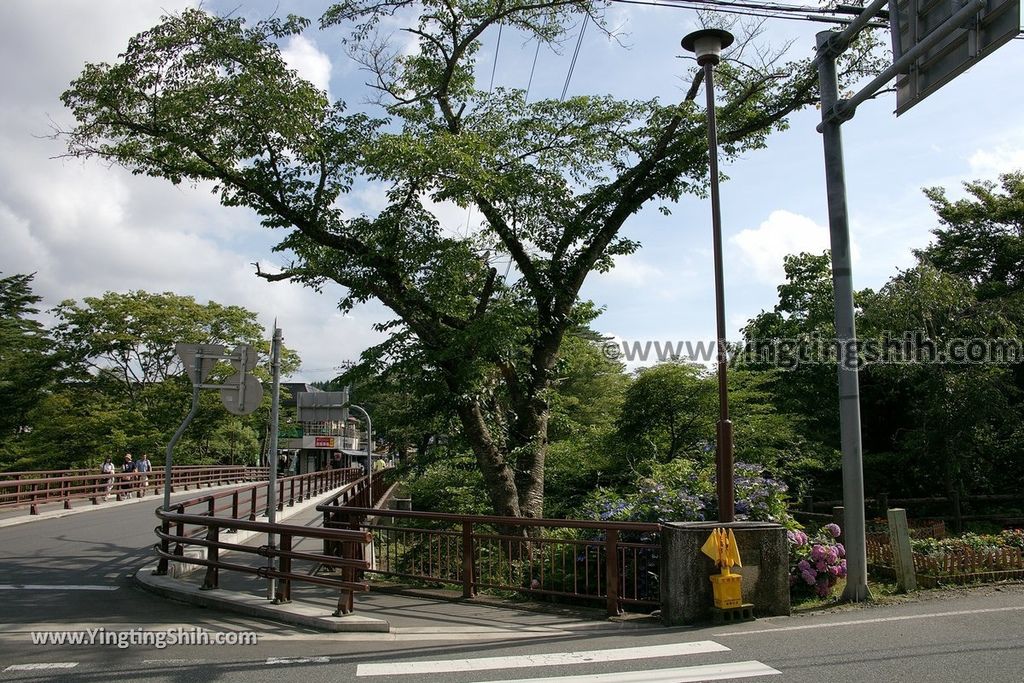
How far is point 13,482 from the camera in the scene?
19844mm

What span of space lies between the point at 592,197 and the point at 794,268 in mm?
18237

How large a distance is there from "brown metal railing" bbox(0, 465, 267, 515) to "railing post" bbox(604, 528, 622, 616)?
1859 centimetres

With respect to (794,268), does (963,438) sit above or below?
below

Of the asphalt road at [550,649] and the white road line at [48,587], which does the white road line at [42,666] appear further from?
the white road line at [48,587]

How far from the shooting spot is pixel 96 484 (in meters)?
24.8

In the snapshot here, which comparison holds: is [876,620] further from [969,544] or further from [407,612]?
[407,612]

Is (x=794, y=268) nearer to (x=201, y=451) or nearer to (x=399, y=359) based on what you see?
(x=399, y=359)

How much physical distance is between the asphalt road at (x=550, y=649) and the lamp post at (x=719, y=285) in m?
1.49

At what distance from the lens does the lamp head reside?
8.46 m

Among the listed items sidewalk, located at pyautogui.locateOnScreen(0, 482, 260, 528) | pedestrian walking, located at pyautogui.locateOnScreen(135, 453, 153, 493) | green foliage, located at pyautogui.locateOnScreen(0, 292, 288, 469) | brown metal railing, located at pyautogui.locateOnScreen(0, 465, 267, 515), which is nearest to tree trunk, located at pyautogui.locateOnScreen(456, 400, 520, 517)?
sidewalk, located at pyautogui.locateOnScreen(0, 482, 260, 528)

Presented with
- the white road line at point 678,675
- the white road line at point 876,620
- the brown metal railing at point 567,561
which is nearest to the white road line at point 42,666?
the brown metal railing at point 567,561

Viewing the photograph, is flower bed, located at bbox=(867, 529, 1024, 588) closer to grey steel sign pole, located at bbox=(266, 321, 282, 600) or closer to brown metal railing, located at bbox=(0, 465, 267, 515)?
grey steel sign pole, located at bbox=(266, 321, 282, 600)

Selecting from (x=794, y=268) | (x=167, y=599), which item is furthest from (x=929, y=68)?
(x=794, y=268)
